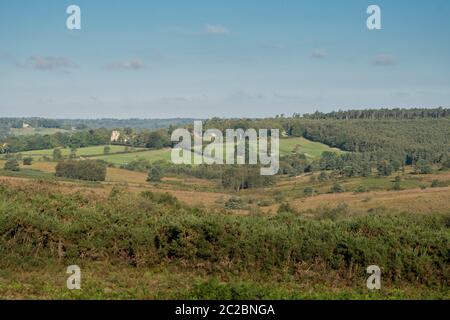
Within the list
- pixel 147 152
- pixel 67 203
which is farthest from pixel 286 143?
pixel 67 203

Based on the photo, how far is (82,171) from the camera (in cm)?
5703

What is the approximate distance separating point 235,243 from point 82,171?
4766 centimetres

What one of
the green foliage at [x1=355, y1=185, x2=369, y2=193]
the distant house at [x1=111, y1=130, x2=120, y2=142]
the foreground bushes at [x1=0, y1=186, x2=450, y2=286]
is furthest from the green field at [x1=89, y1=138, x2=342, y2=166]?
the foreground bushes at [x1=0, y1=186, x2=450, y2=286]

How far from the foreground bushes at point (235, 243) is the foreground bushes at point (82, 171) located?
42.8 metres

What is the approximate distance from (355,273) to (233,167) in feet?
187

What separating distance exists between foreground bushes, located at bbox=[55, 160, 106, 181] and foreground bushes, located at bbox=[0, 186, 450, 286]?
140 feet

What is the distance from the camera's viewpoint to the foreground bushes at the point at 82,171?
5591 cm

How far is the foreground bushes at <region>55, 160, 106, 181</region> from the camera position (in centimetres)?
5591

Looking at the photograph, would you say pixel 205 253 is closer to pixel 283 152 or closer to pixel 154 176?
pixel 154 176

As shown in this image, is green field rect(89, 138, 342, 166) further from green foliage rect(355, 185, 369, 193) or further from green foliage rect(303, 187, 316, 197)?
green foliage rect(355, 185, 369, 193)

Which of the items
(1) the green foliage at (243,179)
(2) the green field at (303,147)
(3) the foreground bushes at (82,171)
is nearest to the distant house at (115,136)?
(2) the green field at (303,147)

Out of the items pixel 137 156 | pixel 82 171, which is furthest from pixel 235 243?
pixel 137 156

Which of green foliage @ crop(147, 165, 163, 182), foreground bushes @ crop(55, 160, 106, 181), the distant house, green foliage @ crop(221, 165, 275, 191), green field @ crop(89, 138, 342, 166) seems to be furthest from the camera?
the distant house

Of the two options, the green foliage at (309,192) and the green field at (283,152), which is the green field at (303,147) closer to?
the green field at (283,152)
